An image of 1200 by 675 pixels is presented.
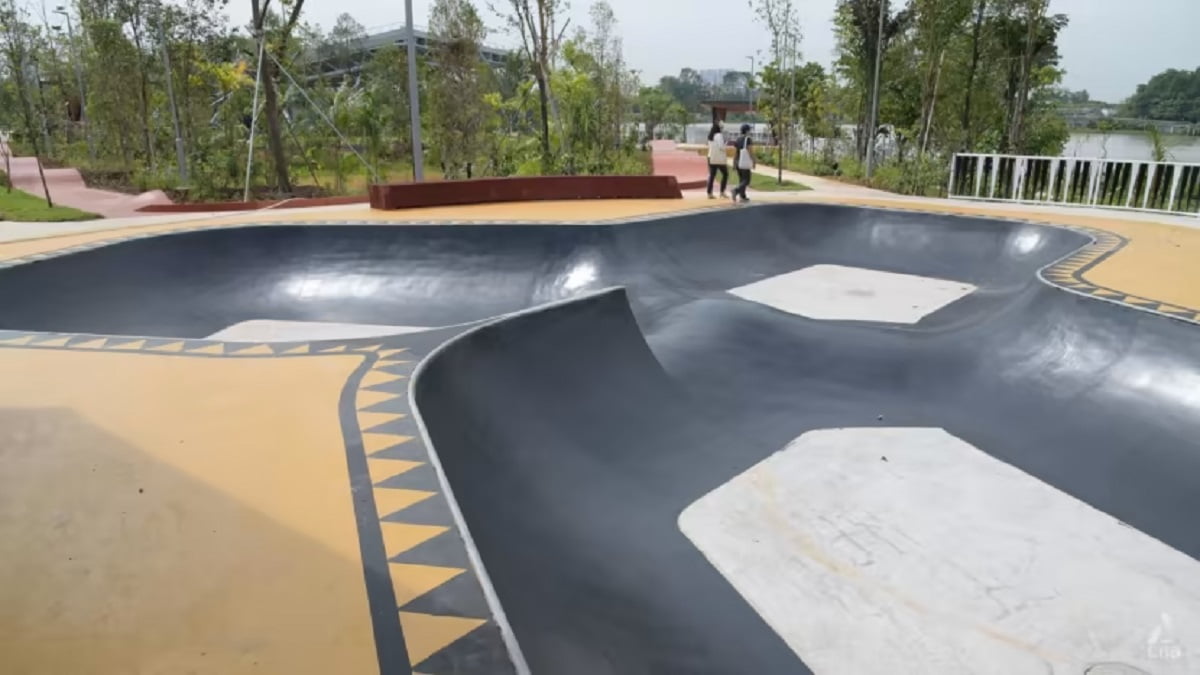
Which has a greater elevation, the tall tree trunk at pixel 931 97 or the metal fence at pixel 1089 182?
the tall tree trunk at pixel 931 97

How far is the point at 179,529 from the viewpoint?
9.07 ft

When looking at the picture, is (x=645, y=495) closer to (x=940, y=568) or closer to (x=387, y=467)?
(x=940, y=568)

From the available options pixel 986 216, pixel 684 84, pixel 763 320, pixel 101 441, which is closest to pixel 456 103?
pixel 986 216

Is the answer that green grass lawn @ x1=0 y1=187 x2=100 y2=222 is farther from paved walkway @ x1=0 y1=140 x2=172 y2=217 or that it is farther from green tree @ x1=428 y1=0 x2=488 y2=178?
green tree @ x1=428 y1=0 x2=488 y2=178

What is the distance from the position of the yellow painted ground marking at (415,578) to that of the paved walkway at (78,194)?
56.2ft

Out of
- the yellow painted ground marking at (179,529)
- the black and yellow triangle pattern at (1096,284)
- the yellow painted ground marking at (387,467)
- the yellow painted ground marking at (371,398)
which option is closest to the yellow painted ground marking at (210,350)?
the yellow painted ground marking at (179,529)

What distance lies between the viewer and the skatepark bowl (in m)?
Answer: 2.41

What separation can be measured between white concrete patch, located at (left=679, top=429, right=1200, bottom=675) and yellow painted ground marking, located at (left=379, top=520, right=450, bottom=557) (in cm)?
200

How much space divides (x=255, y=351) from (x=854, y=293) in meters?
7.61

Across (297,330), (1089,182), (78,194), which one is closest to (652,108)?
(78,194)

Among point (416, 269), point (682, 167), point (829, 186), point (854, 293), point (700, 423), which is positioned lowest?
point (700, 423)

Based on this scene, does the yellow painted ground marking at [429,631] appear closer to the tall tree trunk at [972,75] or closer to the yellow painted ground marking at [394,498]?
the yellow painted ground marking at [394,498]

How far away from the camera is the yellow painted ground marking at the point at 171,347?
195 inches

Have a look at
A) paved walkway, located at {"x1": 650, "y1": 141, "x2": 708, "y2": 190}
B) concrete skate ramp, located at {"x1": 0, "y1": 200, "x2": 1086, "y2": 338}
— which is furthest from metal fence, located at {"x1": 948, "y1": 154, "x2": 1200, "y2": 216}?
paved walkway, located at {"x1": 650, "y1": 141, "x2": 708, "y2": 190}
